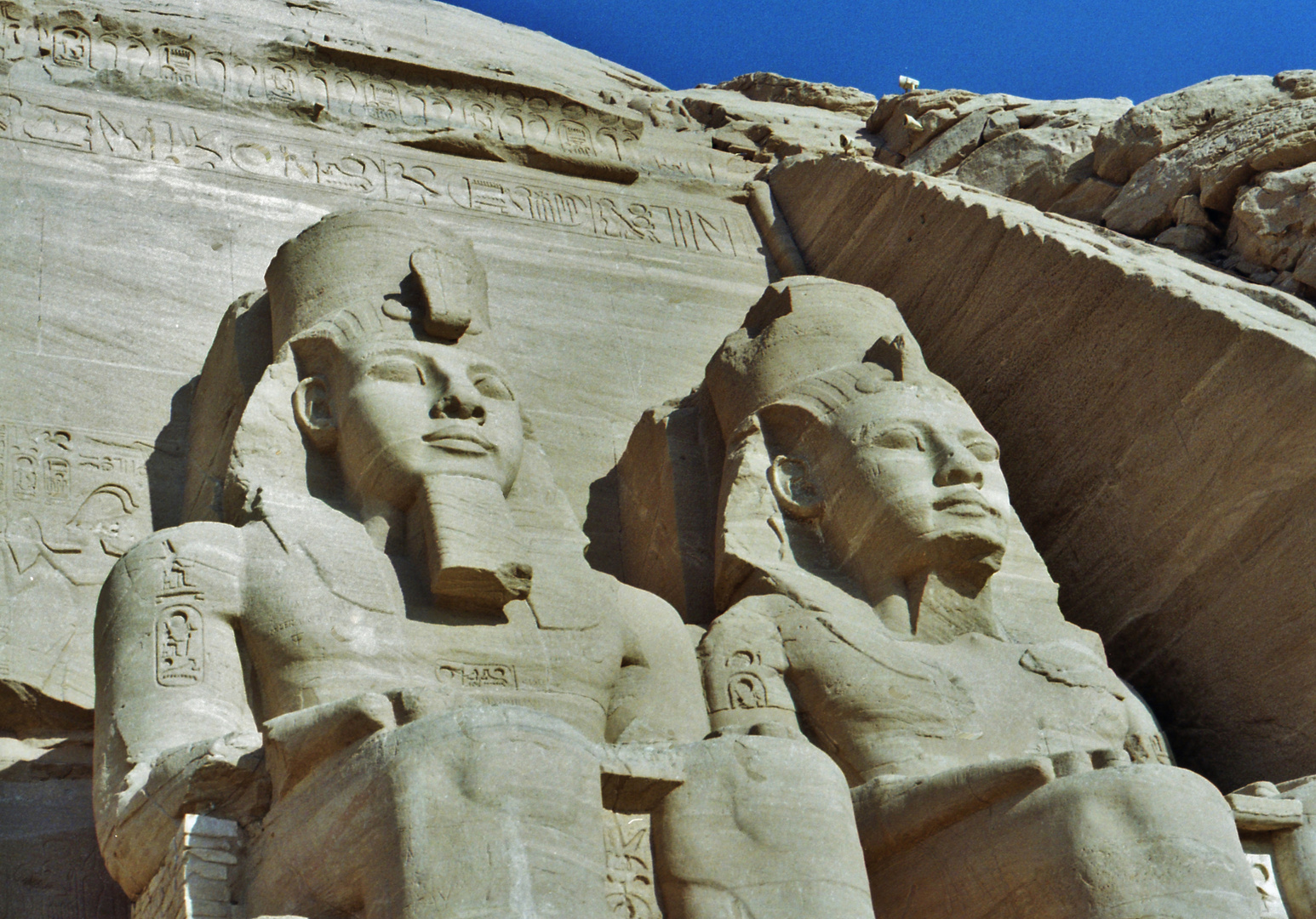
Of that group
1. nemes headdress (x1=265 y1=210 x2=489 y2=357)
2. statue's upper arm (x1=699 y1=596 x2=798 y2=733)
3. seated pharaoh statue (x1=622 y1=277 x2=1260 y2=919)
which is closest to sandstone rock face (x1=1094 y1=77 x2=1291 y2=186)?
seated pharaoh statue (x1=622 y1=277 x2=1260 y2=919)

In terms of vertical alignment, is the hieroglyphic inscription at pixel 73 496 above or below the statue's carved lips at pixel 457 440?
above

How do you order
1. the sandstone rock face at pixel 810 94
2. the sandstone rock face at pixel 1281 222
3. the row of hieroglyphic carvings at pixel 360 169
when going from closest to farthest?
1. the sandstone rock face at pixel 1281 222
2. the row of hieroglyphic carvings at pixel 360 169
3. the sandstone rock face at pixel 810 94

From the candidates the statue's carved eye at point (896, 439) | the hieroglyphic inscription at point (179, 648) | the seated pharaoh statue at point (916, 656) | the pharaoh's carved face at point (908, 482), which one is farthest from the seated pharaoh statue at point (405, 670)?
the statue's carved eye at point (896, 439)

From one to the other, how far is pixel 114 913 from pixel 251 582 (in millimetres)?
867

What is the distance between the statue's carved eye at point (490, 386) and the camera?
5.00 m

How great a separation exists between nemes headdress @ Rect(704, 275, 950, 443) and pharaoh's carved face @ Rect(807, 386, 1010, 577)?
0.41 ft

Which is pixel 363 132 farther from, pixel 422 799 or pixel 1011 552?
pixel 422 799

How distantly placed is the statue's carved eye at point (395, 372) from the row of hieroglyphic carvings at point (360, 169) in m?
2.39

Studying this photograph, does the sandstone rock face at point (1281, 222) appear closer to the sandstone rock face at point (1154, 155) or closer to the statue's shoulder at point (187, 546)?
the sandstone rock face at point (1154, 155)

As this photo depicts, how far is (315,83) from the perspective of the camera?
7.74 meters

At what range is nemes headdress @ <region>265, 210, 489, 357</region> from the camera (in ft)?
17.0

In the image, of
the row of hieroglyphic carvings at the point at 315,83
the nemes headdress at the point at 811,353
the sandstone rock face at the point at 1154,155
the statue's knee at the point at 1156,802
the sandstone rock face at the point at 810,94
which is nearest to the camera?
the statue's knee at the point at 1156,802

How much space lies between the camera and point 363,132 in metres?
7.60

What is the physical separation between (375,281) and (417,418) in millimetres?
736
